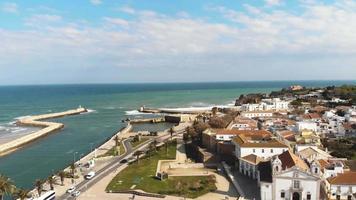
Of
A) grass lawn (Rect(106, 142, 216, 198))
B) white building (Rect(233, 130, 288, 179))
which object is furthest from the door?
grass lawn (Rect(106, 142, 216, 198))

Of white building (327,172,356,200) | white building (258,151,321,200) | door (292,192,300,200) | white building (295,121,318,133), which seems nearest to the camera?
white building (258,151,321,200)

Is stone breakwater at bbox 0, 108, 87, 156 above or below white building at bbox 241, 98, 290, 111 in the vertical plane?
below

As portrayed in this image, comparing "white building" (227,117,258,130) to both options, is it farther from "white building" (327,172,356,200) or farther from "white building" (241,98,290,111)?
"white building" (241,98,290,111)

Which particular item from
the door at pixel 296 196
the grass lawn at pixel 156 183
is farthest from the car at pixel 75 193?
the door at pixel 296 196

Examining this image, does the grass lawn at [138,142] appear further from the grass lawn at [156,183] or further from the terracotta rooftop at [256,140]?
the terracotta rooftop at [256,140]

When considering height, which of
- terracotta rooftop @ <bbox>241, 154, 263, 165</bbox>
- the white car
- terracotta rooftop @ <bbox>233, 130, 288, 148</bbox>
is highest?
terracotta rooftop @ <bbox>233, 130, 288, 148</bbox>

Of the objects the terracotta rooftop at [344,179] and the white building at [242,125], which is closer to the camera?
the terracotta rooftop at [344,179]
